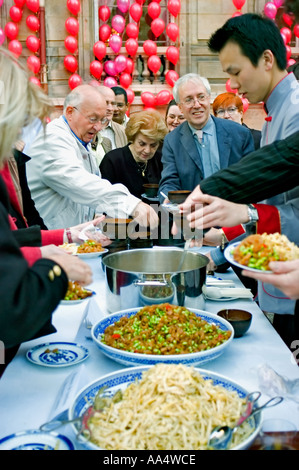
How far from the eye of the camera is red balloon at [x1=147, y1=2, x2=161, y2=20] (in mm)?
7316

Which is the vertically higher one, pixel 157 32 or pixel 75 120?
pixel 157 32

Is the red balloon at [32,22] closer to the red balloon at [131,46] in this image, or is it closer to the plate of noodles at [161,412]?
the red balloon at [131,46]

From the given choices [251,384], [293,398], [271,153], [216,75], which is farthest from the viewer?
[216,75]

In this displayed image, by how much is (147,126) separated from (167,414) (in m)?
3.40

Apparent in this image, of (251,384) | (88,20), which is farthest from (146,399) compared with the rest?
(88,20)

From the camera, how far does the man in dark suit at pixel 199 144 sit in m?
3.64

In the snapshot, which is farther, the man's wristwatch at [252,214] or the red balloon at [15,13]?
the red balloon at [15,13]

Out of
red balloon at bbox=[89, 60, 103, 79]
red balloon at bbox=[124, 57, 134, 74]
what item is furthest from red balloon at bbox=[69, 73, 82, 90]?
red balloon at bbox=[124, 57, 134, 74]

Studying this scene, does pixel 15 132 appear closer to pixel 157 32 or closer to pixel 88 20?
pixel 157 32

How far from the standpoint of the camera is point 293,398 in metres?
1.23

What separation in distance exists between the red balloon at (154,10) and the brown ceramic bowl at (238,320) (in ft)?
22.1

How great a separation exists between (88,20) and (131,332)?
7460 mm

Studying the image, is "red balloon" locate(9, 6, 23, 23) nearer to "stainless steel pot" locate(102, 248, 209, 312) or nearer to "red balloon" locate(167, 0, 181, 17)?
"red balloon" locate(167, 0, 181, 17)

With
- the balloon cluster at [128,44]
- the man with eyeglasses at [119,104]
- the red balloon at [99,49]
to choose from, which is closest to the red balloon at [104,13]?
the balloon cluster at [128,44]
